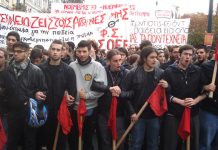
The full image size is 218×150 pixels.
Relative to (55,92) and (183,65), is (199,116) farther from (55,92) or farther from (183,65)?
(55,92)

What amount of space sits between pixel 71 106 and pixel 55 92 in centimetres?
36

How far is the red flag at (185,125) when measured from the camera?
530 cm

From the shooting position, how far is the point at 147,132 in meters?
5.55

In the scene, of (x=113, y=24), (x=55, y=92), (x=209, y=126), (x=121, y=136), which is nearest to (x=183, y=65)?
(x=209, y=126)

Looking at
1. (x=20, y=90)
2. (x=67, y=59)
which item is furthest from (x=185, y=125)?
(x=67, y=59)

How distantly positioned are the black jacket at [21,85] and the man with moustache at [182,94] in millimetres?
1850

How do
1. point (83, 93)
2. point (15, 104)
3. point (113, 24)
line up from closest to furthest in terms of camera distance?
point (15, 104) < point (83, 93) < point (113, 24)

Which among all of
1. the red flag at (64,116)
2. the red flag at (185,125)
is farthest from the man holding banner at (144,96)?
the red flag at (64,116)

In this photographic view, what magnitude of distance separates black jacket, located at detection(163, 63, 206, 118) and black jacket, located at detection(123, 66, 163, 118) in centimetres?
19

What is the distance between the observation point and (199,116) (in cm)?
568

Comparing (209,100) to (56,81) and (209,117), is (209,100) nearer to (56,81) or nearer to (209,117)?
(209,117)

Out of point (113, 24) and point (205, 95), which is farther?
point (113, 24)

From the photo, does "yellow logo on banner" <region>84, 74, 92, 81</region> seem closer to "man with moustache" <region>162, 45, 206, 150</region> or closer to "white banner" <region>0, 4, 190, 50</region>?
"man with moustache" <region>162, 45, 206, 150</region>

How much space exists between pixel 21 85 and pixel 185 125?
235cm
